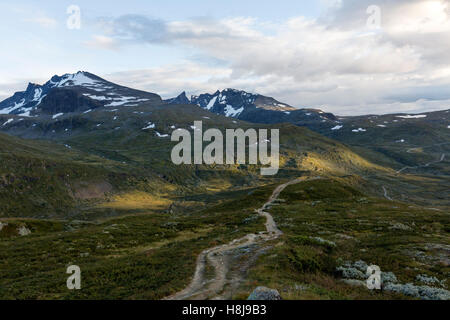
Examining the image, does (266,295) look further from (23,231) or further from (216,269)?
(23,231)

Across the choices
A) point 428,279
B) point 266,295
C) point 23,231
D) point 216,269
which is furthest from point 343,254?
point 23,231

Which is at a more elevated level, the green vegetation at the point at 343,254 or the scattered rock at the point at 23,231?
the green vegetation at the point at 343,254

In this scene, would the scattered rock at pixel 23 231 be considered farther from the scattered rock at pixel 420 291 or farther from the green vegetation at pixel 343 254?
the scattered rock at pixel 420 291

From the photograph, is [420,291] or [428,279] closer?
[420,291]

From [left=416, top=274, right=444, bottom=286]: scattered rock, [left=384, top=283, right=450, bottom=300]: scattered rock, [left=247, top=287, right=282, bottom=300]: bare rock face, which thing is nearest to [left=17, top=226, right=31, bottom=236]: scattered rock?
[left=247, top=287, right=282, bottom=300]: bare rock face

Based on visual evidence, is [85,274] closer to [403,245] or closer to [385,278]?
[385,278]

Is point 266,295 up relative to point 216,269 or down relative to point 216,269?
up

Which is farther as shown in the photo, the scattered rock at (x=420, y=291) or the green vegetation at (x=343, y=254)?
the green vegetation at (x=343, y=254)

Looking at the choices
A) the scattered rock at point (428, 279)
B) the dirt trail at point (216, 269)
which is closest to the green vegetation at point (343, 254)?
the scattered rock at point (428, 279)

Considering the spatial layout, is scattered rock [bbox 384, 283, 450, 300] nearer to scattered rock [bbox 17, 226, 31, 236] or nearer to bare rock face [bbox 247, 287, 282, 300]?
bare rock face [bbox 247, 287, 282, 300]

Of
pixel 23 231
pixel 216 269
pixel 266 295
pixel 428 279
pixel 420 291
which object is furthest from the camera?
pixel 23 231

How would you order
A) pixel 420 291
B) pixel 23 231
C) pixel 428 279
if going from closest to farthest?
pixel 420 291 < pixel 428 279 < pixel 23 231
